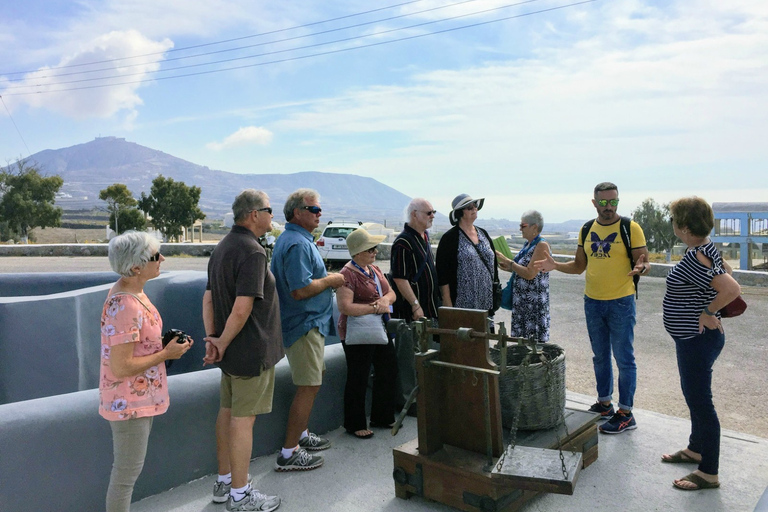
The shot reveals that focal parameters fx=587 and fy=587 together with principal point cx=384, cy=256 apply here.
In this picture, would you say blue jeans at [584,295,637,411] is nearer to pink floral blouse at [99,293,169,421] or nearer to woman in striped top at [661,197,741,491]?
woman in striped top at [661,197,741,491]

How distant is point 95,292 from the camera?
5.22 m

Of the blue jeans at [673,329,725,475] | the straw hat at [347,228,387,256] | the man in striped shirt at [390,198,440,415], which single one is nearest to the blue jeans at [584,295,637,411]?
the blue jeans at [673,329,725,475]

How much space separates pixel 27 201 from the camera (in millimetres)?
56000

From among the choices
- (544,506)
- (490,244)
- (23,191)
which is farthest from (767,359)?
(23,191)

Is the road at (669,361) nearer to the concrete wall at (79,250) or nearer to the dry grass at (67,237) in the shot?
the concrete wall at (79,250)

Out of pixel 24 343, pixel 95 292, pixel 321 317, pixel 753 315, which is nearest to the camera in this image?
pixel 321 317

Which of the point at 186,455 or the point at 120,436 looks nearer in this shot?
the point at 120,436

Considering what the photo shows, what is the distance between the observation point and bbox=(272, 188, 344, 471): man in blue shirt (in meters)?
3.69

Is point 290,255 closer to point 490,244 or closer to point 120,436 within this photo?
point 120,436

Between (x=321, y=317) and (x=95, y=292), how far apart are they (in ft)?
8.50

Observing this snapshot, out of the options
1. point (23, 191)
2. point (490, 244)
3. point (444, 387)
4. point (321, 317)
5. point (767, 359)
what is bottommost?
point (767, 359)

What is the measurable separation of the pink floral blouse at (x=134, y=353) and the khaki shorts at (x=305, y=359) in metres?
1.08

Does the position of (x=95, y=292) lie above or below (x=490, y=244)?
below

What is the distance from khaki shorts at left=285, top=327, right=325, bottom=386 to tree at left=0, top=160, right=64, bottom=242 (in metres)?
61.1
